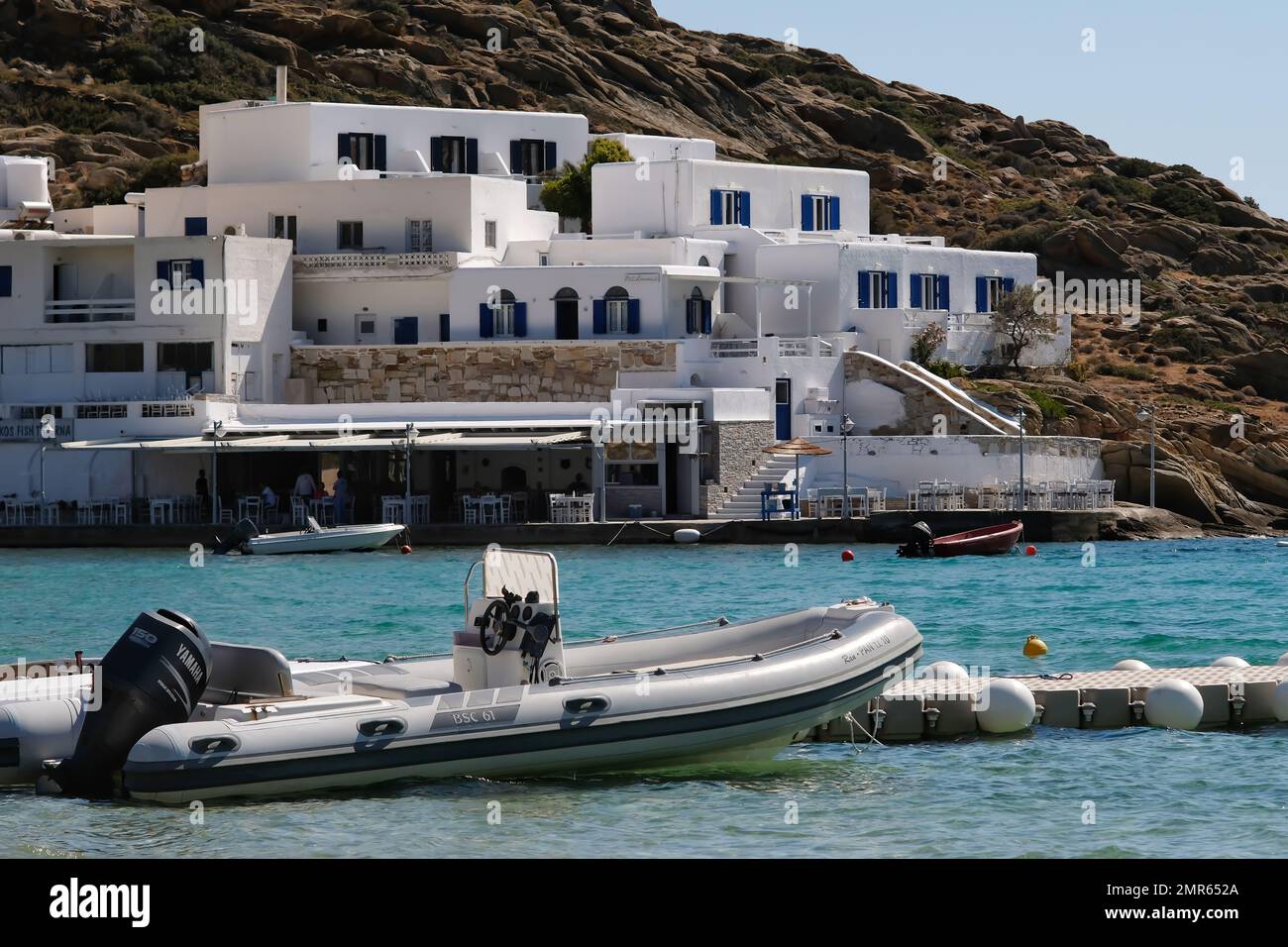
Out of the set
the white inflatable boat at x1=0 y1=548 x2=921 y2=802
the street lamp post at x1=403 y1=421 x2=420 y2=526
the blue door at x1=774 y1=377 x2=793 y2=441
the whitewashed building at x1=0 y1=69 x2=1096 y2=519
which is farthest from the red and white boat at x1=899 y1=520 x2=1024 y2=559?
the white inflatable boat at x1=0 y1=548 x2=921 y2=802

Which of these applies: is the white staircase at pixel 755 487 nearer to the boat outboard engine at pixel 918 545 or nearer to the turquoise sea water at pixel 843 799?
the boat outboard engine at pixel 918 545

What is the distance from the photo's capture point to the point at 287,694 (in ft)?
56.9

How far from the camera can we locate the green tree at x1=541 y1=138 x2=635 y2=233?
62281 mm

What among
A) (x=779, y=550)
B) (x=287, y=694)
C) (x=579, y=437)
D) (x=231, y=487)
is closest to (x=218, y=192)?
(x=231, y=487)

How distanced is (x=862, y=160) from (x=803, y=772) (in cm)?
7597

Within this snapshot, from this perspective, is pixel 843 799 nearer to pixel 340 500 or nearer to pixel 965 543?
pixel 965 543

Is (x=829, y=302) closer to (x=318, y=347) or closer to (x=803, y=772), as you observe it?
(x=318, y=347)

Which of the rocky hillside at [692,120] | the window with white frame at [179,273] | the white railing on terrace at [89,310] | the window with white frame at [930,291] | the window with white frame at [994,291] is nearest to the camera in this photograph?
the window with white frame at [179,273]

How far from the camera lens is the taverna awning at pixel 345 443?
1949 inches

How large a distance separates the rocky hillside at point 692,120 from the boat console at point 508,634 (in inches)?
2101

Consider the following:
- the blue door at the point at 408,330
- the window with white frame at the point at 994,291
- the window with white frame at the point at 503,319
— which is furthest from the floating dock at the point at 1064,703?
the window with white frame at the point at 994,291

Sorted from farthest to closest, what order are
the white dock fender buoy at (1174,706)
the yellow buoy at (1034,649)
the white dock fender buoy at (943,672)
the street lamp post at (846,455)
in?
the street lamp post at (846,455) < the yellow buoy at (1034,649) < the white dock fender buoy at (943,672) < the white dock fender buoy at (1174,706)

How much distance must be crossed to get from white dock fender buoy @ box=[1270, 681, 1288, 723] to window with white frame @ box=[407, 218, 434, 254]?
40.3 metres

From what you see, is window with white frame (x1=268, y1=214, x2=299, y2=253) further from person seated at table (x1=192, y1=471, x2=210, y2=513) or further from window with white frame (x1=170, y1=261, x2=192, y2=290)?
person seated at table (x1=192, y1=471, x2=210, y2=513)
